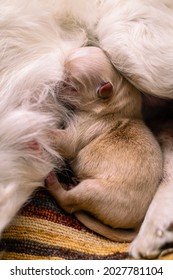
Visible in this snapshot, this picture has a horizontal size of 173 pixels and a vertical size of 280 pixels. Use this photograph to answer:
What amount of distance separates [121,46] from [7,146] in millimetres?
354

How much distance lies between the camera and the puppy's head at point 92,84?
116cm

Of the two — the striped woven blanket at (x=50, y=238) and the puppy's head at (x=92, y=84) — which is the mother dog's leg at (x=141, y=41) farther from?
the striped woven blanket at (x=50, y=238)

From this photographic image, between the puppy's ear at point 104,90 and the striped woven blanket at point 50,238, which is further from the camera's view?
the puppy's ear at point 104,90

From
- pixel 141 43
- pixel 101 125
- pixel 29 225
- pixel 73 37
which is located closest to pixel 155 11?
pixel 141 43

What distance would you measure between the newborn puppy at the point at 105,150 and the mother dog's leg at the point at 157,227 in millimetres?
20

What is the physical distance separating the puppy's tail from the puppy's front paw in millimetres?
35

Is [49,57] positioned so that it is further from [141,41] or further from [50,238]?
[50,238]

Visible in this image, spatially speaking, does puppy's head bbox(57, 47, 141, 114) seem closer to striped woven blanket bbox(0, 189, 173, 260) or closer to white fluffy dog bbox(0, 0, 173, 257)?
white fluffy dog bbox(0, 0, 173, 257)

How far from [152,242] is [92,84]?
1.23 feet

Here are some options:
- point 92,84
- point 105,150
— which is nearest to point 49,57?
point 92,84

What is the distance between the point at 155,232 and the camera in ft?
3.53

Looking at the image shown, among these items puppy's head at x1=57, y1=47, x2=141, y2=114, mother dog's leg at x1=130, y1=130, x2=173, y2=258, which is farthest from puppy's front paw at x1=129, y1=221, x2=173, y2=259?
puppy's head at x1=57, y1=47, x2=141, y2=114

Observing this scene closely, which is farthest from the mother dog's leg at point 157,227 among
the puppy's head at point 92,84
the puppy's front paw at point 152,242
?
the puppy's head at point 92,84

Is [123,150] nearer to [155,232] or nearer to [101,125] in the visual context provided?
[101,125]
